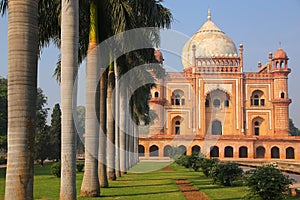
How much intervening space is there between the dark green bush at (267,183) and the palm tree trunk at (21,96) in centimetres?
504

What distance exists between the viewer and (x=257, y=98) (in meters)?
45.4

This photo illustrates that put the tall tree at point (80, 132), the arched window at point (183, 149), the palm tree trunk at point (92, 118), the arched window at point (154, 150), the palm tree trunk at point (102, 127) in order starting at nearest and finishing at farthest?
the palm tree trunk at point (92, 118) → the palm tree trunk at point (102, 127) → the tall tree at point (80, 132) → the arched window at point (183, 149) → the arched window at point (154, 150)

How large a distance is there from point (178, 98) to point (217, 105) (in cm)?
417

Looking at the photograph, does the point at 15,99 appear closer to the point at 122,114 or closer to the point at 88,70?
the point at 88,70

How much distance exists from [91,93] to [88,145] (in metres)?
1.23

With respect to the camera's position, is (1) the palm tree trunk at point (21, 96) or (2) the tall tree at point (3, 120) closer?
(1) the palm tree trunk at point (21, 96)

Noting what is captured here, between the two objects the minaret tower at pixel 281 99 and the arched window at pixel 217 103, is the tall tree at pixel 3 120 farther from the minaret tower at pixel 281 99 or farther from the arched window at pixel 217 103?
the minaret tower at pixel 281 99

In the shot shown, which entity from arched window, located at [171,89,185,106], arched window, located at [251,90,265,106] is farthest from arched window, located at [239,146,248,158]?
arched window, located at [171,89,185,106]

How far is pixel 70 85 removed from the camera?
815cm

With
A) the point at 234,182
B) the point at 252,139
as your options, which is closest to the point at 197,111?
the point at 252,139

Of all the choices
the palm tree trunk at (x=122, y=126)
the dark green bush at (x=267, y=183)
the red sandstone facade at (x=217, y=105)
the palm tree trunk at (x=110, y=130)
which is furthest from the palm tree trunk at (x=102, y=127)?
the red sandstone facade at (x=217, y=105)

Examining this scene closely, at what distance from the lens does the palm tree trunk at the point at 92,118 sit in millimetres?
10164

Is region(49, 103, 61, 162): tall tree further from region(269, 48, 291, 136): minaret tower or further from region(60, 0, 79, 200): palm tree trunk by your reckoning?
region(60, 0, 79, 200): palm tree trunk

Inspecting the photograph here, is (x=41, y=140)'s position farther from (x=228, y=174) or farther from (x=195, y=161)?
(x=228, y=174)
